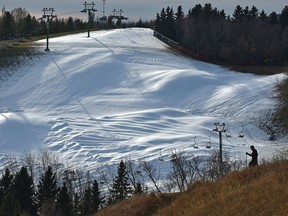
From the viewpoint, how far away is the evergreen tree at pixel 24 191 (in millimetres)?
31562

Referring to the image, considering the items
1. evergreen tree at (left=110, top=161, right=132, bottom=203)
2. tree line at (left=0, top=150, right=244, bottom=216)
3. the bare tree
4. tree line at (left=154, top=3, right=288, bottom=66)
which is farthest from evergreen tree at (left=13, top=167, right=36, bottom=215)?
tree line at (left=154, top=3, right=288, bottom=66)

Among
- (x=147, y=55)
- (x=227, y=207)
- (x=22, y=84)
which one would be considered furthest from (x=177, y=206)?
(x=147, y=55)

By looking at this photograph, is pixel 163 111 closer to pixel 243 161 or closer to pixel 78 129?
pixel 78 129

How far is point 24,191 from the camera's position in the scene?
31.9 m

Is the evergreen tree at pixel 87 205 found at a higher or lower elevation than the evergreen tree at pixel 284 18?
lower

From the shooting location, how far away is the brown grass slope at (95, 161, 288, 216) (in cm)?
1238

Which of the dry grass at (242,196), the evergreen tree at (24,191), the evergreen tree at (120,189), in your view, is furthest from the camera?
the evergreen tree at (24,191)

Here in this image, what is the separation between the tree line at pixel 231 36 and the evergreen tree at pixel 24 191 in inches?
2085

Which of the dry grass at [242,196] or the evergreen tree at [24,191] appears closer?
the dry grass at [242,196]

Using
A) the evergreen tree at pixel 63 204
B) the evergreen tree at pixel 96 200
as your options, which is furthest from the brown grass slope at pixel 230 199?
the evergreen tree at pixel 96 200

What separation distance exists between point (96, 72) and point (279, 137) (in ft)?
93.9

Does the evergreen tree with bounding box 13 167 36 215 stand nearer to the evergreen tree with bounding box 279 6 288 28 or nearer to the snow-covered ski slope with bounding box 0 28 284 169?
the snow-covered ski slope with bounding box 0 28 284 169

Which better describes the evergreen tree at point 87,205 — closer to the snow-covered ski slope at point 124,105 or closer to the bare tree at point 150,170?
the bare tree at point 150,170

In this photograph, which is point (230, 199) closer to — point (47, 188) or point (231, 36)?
point (47, 188)
